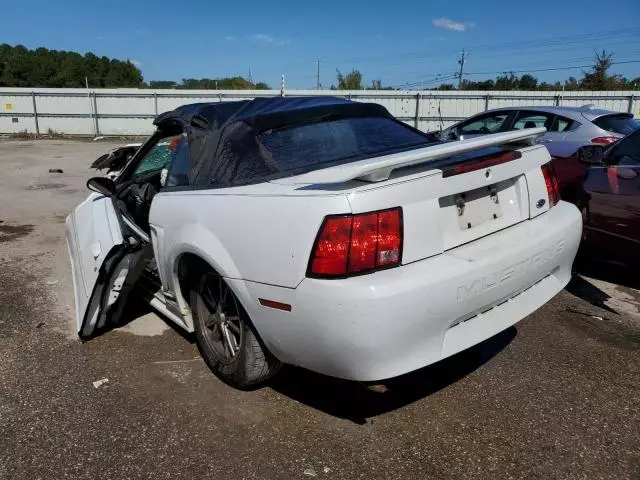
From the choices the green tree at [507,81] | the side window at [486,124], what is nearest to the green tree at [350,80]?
the green tree at [507,81]

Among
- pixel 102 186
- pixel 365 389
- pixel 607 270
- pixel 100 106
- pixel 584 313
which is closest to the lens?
pixel 365 389

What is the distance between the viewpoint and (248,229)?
240cm

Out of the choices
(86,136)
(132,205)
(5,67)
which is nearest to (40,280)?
(132,205)

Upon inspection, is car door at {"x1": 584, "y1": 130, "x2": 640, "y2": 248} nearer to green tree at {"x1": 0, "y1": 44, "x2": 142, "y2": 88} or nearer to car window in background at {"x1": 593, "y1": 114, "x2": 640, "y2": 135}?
car window in background at {"x1": 593, "y1": 114, "x2": 640, "y2": 135}

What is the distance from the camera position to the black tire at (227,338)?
2.69 m

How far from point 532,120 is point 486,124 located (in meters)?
1.02

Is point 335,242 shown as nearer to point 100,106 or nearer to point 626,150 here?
point 626,150

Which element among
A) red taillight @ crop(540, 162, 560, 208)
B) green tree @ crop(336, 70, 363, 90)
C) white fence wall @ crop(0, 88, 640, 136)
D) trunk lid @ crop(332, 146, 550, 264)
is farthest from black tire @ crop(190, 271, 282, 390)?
green tree @ crop(336, 70, 363, 90)

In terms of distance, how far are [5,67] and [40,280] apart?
8020cm

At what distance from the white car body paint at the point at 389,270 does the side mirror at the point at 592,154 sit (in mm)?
2009

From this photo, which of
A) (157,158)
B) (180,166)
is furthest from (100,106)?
(180,166)

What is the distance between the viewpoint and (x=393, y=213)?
2180 millimetres

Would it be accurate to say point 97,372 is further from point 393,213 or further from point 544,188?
point 544,188

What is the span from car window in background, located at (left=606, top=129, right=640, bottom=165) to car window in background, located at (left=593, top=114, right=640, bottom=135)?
10.2 feet
